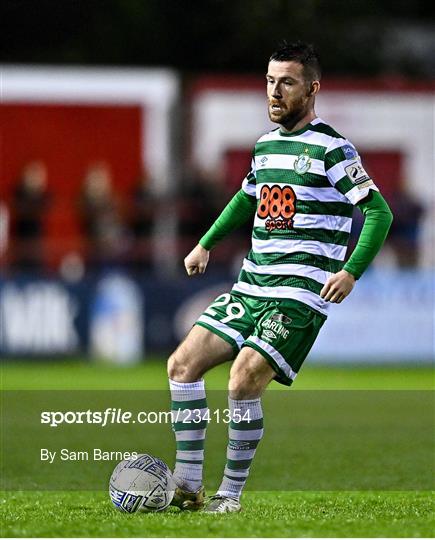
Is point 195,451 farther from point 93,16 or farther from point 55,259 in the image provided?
point 93,16

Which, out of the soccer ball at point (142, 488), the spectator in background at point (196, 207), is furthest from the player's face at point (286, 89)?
the spectator in background at point (196, 207)

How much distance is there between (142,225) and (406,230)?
12.0 ft

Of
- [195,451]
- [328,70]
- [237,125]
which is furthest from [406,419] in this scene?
[328,70]

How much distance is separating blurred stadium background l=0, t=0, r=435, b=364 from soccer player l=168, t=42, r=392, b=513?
10.4 m

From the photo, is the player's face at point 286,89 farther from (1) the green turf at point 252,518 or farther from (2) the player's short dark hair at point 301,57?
(1) the green turf at point 252,518

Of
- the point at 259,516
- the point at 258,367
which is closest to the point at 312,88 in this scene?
the point at 258,367

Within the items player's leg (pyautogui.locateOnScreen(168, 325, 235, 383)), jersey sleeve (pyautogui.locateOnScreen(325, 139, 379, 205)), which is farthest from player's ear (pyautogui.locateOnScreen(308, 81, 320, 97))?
player's leg (pyautogui.locateOnScreen(168, 325, 235, 383))

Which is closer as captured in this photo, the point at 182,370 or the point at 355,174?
the point at 355,174

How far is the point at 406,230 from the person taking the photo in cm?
1931

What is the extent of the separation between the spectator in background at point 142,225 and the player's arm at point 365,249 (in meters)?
11.8

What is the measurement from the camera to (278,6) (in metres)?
28.6

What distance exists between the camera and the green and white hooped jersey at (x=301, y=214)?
707cm

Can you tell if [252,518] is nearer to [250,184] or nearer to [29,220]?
[250,184]

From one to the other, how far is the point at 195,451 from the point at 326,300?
107 cm
